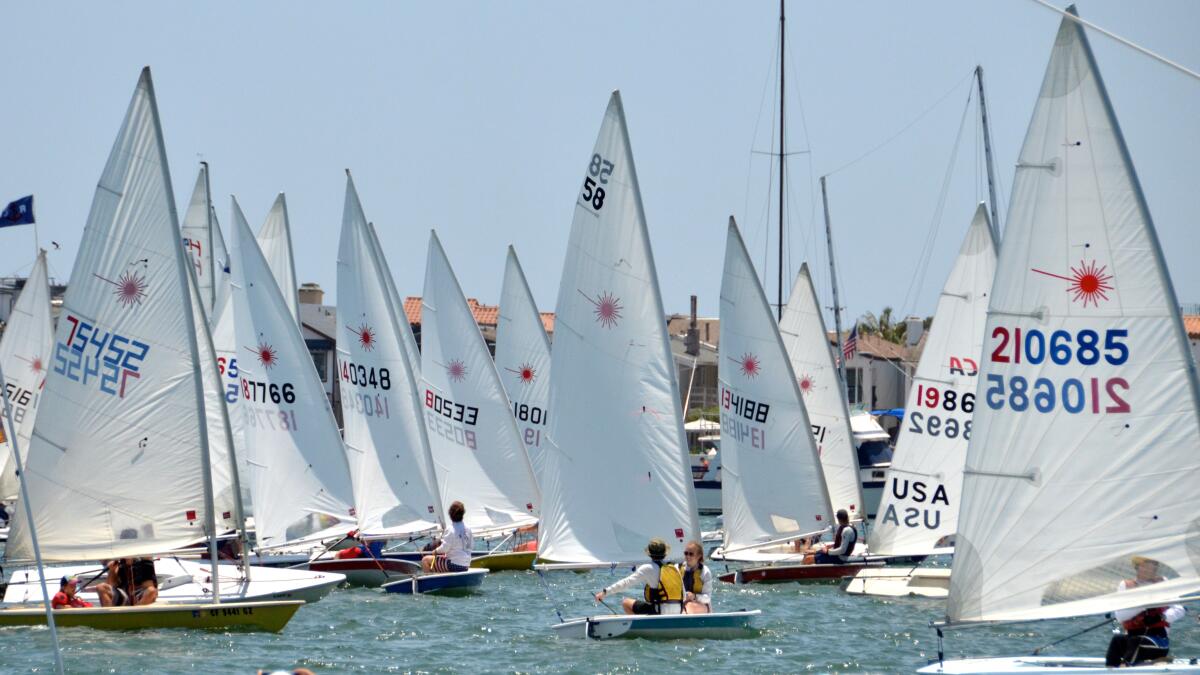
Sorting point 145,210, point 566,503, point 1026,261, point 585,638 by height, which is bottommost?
point 585,638

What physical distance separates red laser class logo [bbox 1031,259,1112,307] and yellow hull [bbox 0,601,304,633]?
9454 mm

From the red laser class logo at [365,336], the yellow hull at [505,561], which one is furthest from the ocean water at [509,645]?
the red laser class logo at [365,336]

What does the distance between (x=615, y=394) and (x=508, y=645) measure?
336 cm

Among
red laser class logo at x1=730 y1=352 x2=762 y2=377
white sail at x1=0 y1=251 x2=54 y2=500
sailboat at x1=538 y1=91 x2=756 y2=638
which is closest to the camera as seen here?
sailboat at x1=538 y1=91 x2=756 y2=638

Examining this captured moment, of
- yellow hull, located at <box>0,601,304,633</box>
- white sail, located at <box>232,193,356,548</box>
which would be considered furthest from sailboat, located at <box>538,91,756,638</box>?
white sail, located at <box>232,193,356,548</box>

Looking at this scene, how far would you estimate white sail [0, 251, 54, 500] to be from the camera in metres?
38.3

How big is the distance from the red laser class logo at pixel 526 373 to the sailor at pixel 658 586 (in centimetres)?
1590

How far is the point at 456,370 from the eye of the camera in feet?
107

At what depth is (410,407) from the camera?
29.9 metres

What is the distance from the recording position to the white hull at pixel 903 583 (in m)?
24.5

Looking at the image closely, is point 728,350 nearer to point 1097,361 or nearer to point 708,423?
point 1097,361

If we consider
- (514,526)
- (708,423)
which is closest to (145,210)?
(514,526)

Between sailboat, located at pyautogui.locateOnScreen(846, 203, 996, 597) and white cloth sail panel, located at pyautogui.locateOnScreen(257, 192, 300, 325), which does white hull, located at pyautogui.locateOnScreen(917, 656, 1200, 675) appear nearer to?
sailboat, located at pyautogui.locateOnScreen(846, 203, 996, 597)

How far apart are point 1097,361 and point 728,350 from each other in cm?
1545
